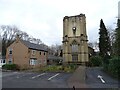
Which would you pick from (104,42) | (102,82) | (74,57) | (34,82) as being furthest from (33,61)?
(102,82)

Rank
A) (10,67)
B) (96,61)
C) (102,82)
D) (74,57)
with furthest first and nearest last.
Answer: (74,57) < (96,61) < (10,67) < (102,82)

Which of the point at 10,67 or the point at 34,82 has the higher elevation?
the point at 10,67

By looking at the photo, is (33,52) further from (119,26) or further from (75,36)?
(119,26)

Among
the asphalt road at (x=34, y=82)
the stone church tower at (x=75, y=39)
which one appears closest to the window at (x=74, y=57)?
the stone church tower at (x=75, y=39)

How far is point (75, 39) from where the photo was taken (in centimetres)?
6141

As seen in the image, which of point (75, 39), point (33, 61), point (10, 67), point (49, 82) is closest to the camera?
point (49, 82)

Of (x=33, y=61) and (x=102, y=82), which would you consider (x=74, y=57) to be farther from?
(x=102, y=82)

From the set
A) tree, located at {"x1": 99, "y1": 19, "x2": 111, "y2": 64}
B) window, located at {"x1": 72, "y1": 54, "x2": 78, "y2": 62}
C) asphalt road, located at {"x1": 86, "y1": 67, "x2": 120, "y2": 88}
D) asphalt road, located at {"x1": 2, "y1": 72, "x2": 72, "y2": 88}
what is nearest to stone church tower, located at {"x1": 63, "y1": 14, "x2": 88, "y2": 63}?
window, located at {"x1": 72, "y1": 54, "x2": 78, "y2": 62}

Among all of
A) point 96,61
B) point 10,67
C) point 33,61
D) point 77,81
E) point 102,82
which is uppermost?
point 33,61

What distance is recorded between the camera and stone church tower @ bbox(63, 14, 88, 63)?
60.4 meters

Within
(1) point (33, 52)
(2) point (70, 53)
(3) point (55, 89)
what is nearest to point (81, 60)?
(2) point (70, 53)

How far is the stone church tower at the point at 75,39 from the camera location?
60375 millimetres

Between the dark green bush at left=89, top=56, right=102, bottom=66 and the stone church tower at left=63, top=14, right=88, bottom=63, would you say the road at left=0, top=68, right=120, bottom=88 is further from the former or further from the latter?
the stone church tower at left=63, top=14, right=88, bottom=63

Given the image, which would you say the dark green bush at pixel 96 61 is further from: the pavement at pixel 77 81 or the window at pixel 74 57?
the pavement at pixel 77 81
